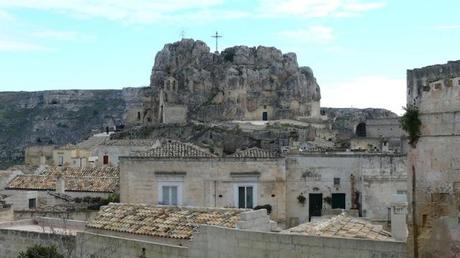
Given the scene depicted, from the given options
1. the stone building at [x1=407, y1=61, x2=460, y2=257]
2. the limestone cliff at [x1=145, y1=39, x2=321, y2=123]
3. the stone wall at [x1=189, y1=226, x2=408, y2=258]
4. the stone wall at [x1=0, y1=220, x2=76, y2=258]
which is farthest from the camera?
the limestone cliff at [x1=145, y1=39, x2=321, y2=123]

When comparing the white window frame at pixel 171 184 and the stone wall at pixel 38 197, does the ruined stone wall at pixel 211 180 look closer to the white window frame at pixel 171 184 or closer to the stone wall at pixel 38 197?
the white window frame at pixel 171 184

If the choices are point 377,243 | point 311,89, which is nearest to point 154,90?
point 311,89

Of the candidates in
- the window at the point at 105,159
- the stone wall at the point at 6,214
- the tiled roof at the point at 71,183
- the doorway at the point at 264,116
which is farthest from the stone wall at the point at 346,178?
A: the doorway at the point at 264,116

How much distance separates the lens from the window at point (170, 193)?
81.7 ft

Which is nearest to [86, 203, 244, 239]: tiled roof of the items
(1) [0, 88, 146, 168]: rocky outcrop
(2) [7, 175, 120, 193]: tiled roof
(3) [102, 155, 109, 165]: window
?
(2) [7, 175, 120, 193]: tiled roof

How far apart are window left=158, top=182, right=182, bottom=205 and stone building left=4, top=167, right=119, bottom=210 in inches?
352

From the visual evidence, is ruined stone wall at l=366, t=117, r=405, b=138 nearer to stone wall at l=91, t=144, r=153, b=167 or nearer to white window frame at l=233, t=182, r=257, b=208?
stone wall at l=91, t=144, r=153, b=167

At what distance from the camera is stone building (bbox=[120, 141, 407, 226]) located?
24.9 m

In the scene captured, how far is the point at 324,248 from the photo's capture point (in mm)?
11523

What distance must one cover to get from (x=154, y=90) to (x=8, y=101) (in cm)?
8956

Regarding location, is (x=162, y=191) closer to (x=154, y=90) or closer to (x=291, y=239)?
(x=291, y=239)

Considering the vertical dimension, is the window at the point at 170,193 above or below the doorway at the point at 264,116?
below

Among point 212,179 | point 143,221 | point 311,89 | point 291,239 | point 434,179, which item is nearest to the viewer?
point 434,179

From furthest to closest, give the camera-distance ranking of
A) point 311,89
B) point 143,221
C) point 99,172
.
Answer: point 311,89 → point 99,172 → point 143,221
